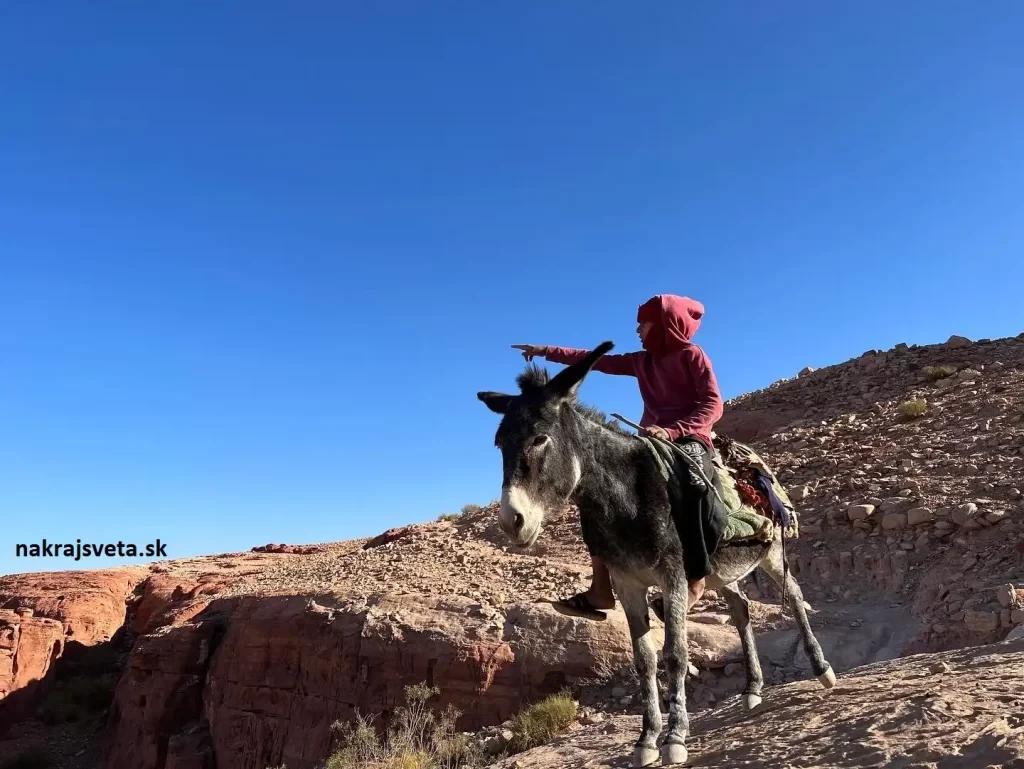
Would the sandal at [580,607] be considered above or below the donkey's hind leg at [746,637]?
above

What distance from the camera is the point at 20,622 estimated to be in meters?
26.8

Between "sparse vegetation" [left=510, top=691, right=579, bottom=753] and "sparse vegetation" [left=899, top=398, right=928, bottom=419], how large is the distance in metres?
12.7

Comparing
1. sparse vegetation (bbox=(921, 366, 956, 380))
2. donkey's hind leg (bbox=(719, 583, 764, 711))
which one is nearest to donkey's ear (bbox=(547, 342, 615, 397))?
donkey's hind leg (bbox=(719, 583, 764, 711))

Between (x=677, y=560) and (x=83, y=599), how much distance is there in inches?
1234

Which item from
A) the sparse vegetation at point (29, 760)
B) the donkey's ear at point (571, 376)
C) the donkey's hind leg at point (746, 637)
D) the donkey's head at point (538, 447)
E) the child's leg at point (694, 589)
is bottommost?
the sparse vegetation at point (29, 760)

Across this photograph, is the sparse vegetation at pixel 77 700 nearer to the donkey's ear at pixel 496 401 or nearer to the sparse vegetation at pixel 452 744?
the sparse vegetation at pixel 452 744

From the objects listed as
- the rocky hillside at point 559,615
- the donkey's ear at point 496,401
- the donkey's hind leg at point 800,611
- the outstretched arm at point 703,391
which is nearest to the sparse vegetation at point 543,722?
the rocky hillside at point 559,615

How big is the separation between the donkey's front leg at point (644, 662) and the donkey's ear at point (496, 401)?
1.38 meters

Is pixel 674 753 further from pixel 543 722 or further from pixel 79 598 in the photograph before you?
pixel 79 598

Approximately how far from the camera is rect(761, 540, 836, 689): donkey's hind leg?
19.4 feet

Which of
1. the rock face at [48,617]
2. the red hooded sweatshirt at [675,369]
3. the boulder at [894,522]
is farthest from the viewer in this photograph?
the rock face at [48,617]

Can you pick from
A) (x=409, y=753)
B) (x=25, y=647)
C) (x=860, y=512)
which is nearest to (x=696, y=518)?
(x=409, y=753)

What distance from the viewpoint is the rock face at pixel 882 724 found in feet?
11.1

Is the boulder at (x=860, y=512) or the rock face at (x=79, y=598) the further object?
the rock face at (x=79, y=598)
